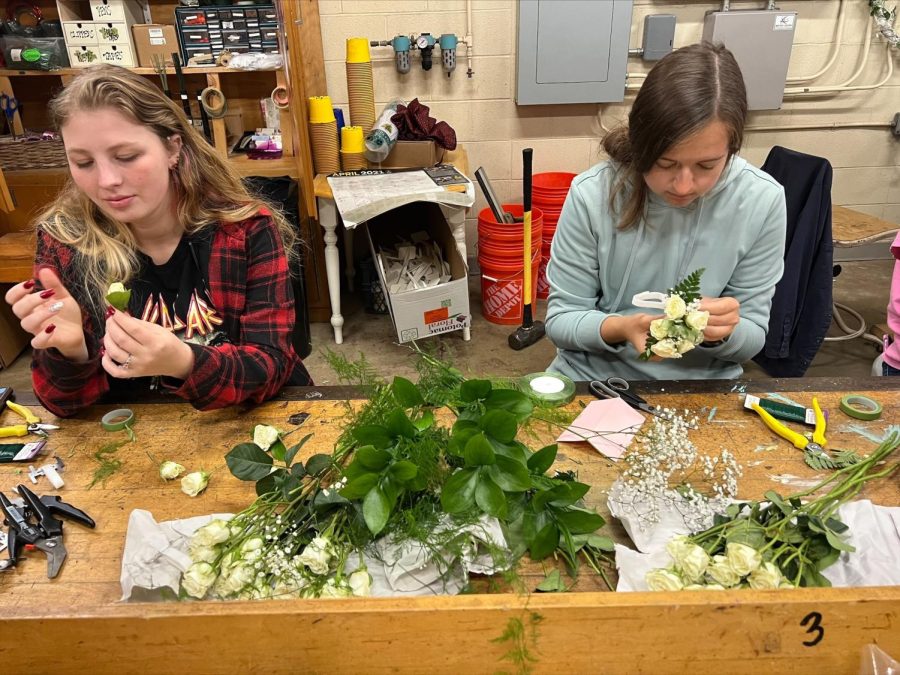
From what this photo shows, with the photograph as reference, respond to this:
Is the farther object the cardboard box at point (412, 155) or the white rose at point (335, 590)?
the cardboard box at point (412, 155)

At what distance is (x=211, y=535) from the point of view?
92cm

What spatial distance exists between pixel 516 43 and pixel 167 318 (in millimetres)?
2925

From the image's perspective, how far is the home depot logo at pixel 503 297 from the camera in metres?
3.61

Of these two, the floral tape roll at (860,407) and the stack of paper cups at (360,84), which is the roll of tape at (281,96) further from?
the floral tape roll at (860,407)

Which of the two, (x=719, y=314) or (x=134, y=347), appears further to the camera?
(x=719, y=314)

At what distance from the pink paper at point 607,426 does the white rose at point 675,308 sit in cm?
21

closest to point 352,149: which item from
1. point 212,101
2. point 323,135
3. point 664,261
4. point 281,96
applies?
point 323,135

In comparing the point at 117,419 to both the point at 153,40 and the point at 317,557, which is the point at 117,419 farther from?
the point at 153,40

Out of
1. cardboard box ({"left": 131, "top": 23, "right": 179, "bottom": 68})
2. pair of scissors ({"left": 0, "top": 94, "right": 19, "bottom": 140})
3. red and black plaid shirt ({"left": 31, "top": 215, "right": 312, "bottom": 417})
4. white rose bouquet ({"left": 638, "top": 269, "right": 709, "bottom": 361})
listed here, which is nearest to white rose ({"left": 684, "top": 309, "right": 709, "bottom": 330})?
white rose bouquet ({"left": 638, "top": 269, "right": 709, "bottom": 361})

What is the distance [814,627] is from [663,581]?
0.18m

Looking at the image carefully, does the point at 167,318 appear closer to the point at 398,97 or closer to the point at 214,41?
the point at 214,41

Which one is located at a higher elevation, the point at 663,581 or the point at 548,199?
the point at 663,581

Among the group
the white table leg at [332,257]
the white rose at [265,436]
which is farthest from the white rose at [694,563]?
the white table leg at [332,257]

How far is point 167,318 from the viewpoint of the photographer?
1510mm
